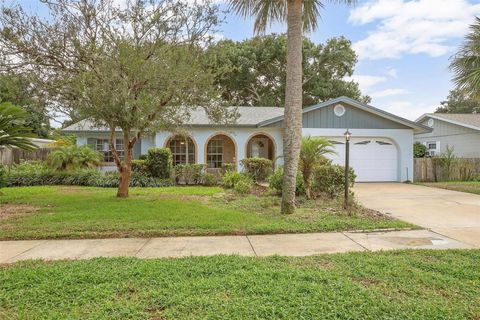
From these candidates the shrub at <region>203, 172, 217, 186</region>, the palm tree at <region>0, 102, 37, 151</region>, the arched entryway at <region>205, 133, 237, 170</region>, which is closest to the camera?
the palm tree at <region>0, 102, 37, 151</region>

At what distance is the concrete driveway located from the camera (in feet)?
20.6

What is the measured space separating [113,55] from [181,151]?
9.70 meters

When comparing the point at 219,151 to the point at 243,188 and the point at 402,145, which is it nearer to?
the point at 243,188

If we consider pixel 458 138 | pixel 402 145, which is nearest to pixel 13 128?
pixel 402 145

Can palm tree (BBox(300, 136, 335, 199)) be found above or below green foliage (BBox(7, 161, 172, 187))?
above

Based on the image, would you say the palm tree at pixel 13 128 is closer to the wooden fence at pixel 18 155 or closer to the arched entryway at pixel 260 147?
the wooden fence at pixel 18 155

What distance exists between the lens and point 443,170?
1702 cm

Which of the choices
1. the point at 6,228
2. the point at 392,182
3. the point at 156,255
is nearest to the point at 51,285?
the point at 156,255

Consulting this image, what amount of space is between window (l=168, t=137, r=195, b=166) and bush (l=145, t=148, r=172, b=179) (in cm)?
284

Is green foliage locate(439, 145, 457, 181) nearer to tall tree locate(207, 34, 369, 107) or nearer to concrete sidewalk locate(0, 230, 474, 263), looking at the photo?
tall tree locate(207, 34, 369, 107)

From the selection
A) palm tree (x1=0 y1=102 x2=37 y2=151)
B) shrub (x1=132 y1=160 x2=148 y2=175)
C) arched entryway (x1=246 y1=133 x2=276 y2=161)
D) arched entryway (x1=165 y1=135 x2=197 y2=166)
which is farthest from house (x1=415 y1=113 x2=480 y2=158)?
palm tree (x1=0 y1=102 x2=37 y2=151)

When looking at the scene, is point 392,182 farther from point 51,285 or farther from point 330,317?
point 51,285

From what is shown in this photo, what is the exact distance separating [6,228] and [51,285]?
3687 mm

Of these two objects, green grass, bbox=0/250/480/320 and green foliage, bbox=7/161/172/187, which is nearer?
green grass, bbox=0/250/480/320
